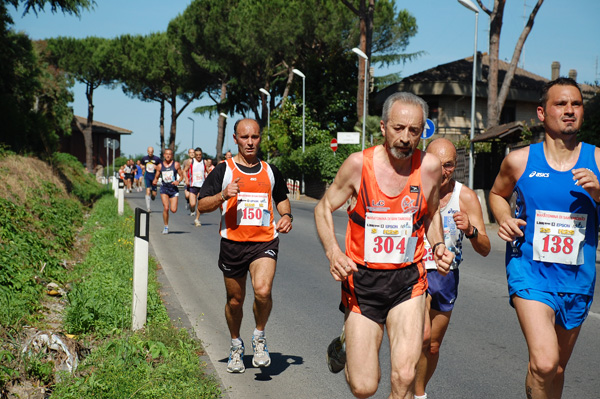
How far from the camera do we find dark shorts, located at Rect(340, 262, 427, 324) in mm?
3928

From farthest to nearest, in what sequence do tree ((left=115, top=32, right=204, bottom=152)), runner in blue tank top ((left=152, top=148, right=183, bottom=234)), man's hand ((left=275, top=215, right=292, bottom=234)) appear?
tree ((left=115, top=32, right=204, bottom=152))
runner in blue tank top ((left=152, top=148, right=183, bottom=234))
man's hand ((left=275, top=215, right=292, bottom=234))

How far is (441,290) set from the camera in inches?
183

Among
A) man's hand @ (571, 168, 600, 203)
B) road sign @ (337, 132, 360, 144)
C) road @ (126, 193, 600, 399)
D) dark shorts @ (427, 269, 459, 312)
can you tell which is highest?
road sign @ (337, 132, 360, 144)

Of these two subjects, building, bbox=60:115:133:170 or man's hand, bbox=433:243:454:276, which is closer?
man's hand, bbox=433:243:454:276

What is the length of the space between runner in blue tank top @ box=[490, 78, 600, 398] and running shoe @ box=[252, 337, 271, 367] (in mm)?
2402

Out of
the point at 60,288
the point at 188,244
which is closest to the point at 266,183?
the point at 60,288

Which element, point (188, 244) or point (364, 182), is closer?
point (364, 182)

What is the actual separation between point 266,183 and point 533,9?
24.4 m

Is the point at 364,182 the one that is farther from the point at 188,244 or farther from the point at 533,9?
the point at 533,9

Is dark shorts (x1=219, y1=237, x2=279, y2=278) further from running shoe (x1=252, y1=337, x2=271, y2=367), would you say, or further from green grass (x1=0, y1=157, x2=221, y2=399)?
green grass (x1=0, y1=157, x2=221, y2=399)

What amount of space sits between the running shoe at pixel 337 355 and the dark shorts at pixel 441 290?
2.59 ft

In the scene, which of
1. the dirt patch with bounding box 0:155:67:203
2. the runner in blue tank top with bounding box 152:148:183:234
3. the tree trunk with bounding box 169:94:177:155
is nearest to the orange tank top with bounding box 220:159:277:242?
the dirt patch with bounding box 0:155:67:203

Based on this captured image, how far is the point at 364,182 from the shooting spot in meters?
3.98

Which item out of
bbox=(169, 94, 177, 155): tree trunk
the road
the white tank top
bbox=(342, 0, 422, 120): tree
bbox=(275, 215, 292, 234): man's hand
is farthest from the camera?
bbox=(169, 94, 177, 155): tree trunk
